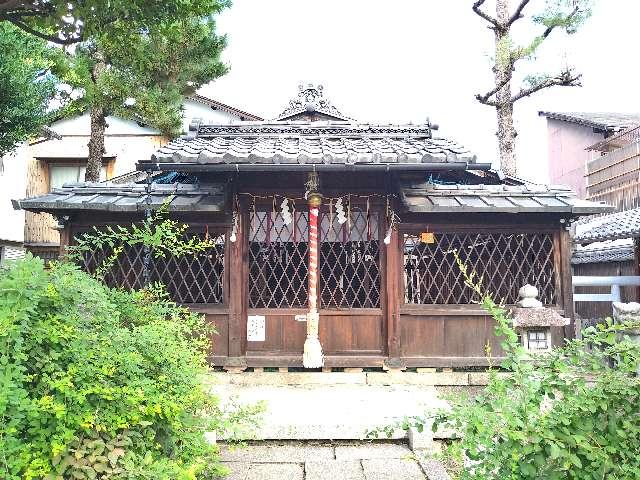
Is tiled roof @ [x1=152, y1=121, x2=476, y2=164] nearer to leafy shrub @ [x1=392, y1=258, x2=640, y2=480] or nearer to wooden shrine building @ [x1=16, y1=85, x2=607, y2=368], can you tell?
wooden shrine building @ [x1=16, y1=85, x2=607, y2=368]

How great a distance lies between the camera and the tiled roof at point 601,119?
19.7m

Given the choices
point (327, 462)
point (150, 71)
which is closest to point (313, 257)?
point (327, 462)

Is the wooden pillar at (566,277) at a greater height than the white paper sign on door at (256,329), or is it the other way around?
the wooden pillar at (566,277)

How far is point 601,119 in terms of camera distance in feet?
70.2

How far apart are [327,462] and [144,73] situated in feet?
43.1

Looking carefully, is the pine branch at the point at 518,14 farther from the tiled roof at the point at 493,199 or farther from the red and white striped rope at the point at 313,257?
the red and white striped rope at the point at 313,257

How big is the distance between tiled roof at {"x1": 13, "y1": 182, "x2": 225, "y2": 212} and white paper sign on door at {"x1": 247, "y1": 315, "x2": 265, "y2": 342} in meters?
1.94

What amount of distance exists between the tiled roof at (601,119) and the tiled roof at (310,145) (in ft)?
48.5

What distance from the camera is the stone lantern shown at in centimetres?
629

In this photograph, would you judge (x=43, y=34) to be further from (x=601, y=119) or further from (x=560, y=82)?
(x=601, y=119)

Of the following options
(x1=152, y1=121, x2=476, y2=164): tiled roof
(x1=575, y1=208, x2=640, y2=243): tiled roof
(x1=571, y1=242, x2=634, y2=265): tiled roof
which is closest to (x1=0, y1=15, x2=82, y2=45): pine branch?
(x1=152, y1=121, x2=476, y2=164): tiled roof

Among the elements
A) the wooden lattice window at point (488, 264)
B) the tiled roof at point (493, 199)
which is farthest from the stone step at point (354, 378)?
the tiled roof at point (493, 199)

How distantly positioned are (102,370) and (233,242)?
5.22 m

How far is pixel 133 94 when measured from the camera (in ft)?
45.8
